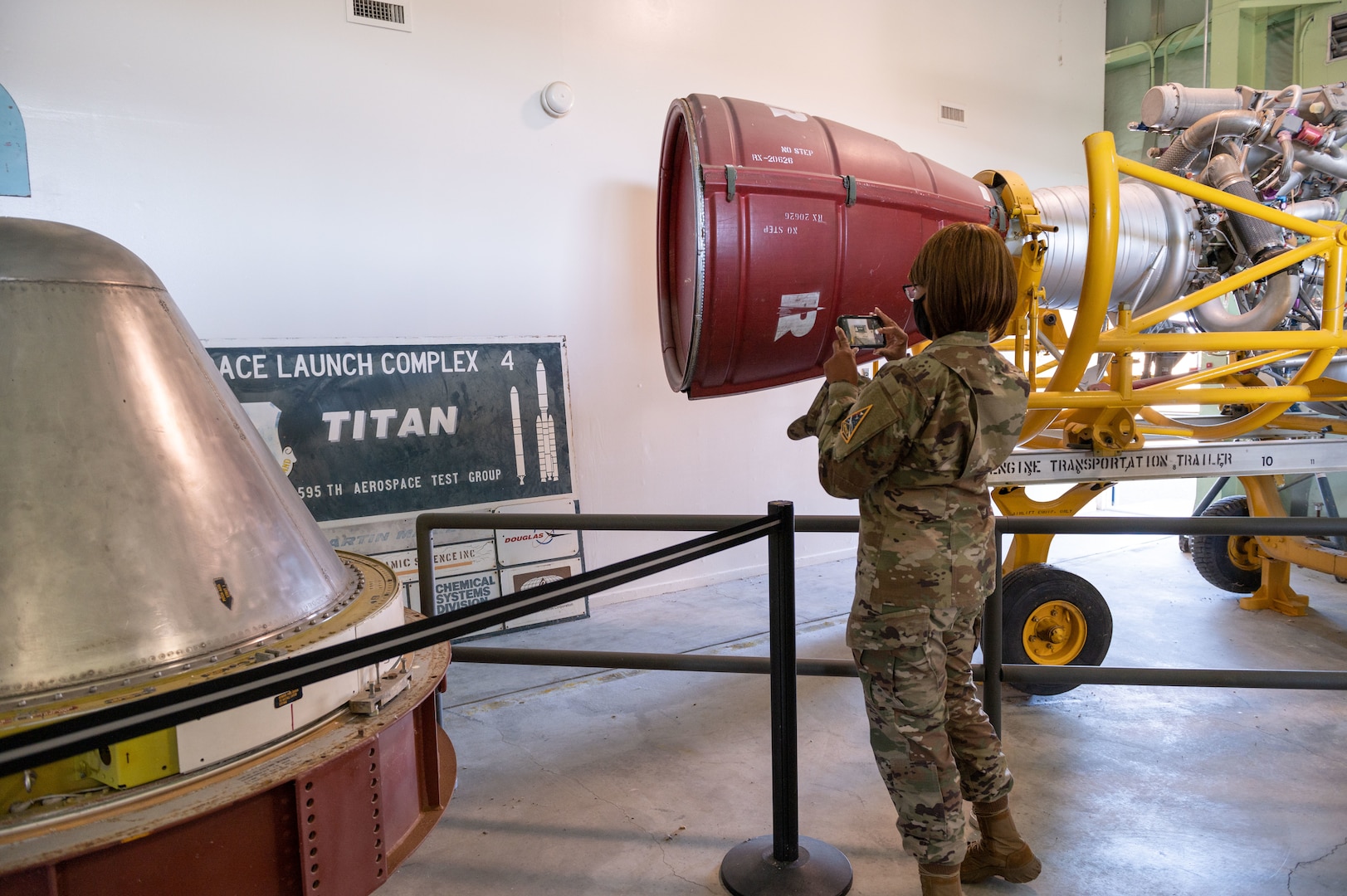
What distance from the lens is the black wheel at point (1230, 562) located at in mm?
4664

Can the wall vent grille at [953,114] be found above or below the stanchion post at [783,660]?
above

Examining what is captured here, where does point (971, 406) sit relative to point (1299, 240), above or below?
below

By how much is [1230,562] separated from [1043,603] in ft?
7.59

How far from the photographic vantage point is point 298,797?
1247 millimetres

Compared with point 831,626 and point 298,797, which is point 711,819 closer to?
point 298,797

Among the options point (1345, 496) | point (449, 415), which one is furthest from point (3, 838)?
point (1345, 496)

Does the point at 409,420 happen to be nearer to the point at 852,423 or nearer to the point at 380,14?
the point at 380,14

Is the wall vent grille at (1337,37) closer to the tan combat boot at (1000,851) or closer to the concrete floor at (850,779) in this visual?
the concrete floor at (850,779)

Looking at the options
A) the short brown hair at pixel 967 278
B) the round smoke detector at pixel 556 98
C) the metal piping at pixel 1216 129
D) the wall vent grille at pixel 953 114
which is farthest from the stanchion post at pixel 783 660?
the wall vent grille at pixel 953 114

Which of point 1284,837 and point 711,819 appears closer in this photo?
point 1284,837

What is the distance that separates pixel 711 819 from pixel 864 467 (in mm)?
1345

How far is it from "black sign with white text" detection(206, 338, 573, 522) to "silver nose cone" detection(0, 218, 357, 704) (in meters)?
2.27

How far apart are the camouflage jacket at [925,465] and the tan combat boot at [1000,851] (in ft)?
2.11

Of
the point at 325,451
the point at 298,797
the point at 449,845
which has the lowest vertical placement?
the point at 449,845
